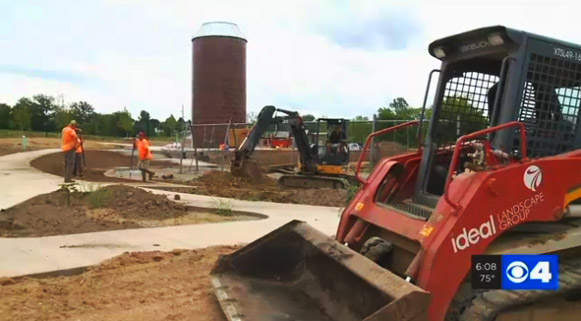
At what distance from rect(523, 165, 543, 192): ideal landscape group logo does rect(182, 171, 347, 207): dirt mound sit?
9.99 m

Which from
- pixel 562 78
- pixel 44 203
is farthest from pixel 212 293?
pixel 44 203

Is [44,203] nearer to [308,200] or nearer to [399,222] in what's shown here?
[308,200]

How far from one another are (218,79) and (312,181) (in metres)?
33.9

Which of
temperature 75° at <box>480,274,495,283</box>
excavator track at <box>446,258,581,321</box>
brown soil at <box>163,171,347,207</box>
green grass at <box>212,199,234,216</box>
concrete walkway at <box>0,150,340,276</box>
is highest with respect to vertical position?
temperature 75° at <box>480,274,495,283</box>

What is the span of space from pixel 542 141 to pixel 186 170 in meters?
22.1

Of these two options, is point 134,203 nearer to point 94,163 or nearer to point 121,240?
point 121,240

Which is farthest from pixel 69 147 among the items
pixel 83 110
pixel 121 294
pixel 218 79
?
pixel 83 110

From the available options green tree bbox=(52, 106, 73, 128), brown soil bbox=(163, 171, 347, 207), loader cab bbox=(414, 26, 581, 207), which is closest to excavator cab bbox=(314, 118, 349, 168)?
brown soil bbox=(163, 171, 347, 207)

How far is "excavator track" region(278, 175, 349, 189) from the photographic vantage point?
60.0ft

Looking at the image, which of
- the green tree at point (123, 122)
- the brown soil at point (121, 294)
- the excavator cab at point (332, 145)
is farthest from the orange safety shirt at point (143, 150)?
the green tree at point (123, 122)

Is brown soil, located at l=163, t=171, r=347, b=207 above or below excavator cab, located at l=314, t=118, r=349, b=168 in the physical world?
below

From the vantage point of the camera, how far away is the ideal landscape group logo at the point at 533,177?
397 cm

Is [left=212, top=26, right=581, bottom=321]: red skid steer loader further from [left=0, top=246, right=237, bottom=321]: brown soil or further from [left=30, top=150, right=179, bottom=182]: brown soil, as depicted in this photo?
[left=30, top=150, right=179, bottom=182]: brown soil

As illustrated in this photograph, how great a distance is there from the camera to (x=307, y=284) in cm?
528
